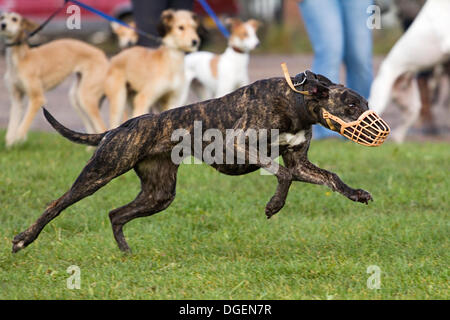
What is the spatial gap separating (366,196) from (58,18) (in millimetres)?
14095

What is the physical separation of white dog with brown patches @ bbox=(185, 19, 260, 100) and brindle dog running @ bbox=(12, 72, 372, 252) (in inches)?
200

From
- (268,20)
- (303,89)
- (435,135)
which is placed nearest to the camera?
(303,89)

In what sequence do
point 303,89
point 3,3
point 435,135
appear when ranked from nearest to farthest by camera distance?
point 303,89 < point 435,135 < point 3,3

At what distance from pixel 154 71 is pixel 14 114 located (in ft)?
4.92

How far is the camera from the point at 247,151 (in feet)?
14.7

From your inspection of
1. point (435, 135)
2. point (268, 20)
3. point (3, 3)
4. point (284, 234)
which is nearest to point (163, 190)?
point (284, 234)

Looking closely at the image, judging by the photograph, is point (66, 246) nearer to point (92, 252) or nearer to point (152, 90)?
point (92, 252)

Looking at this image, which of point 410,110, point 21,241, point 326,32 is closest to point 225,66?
point 326,32

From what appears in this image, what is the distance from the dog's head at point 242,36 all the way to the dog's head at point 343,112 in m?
5.75

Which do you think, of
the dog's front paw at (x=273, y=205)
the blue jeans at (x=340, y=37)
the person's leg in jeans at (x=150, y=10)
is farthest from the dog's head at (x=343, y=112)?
the person's leg in jeans at (x=150, y=10)

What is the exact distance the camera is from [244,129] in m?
4.48

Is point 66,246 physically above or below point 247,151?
below

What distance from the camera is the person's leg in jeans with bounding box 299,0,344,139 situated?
8781 mm

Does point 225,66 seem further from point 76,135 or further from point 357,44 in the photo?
point 76,135
